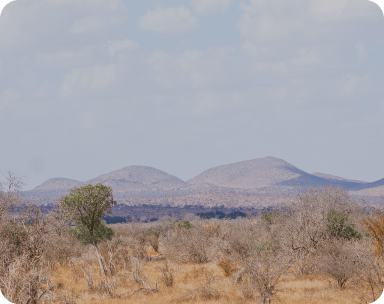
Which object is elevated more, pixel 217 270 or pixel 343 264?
pixel 343 264

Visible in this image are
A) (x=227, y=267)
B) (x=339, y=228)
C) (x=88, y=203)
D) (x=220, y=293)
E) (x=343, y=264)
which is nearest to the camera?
(x=343, y=264)

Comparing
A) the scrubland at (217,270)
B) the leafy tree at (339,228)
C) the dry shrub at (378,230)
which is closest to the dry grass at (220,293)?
the scrubland at (217,270)

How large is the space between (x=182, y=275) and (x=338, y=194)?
29929 mm

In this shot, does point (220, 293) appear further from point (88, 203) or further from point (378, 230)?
point (88, 203)

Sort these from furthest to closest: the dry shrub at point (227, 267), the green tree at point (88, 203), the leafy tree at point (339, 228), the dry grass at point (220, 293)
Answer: the leafy tree at point (339, 228)
the dry shrub at point (227, 267)
the green tree at point (88, 203)
the dry grass at point (220, 293)

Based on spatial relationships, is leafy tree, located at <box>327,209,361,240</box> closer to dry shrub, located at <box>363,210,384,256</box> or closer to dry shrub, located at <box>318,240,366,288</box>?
dry shrub, located at <box>318,240,366,288</box>

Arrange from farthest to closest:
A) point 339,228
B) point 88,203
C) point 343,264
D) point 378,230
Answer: point 339,228, point 88,203, point 343,264, point 378,230

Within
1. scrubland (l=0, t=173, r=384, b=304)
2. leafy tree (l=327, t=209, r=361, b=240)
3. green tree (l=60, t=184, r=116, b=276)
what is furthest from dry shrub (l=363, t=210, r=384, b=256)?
green tree (l=60, t=184, r=116, b=276)

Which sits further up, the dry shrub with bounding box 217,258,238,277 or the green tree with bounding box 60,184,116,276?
the green tree with bounding box 60,184,116,276

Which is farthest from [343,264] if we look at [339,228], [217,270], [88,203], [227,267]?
[88,203]

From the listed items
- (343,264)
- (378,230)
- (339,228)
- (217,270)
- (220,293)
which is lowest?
Answer: (217,270)

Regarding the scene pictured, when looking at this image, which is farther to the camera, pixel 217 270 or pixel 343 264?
pixel 217 270

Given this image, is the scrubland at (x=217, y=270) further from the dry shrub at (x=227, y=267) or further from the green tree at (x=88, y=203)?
the green tree at (x=88, y=203)

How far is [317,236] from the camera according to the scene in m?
21.4
